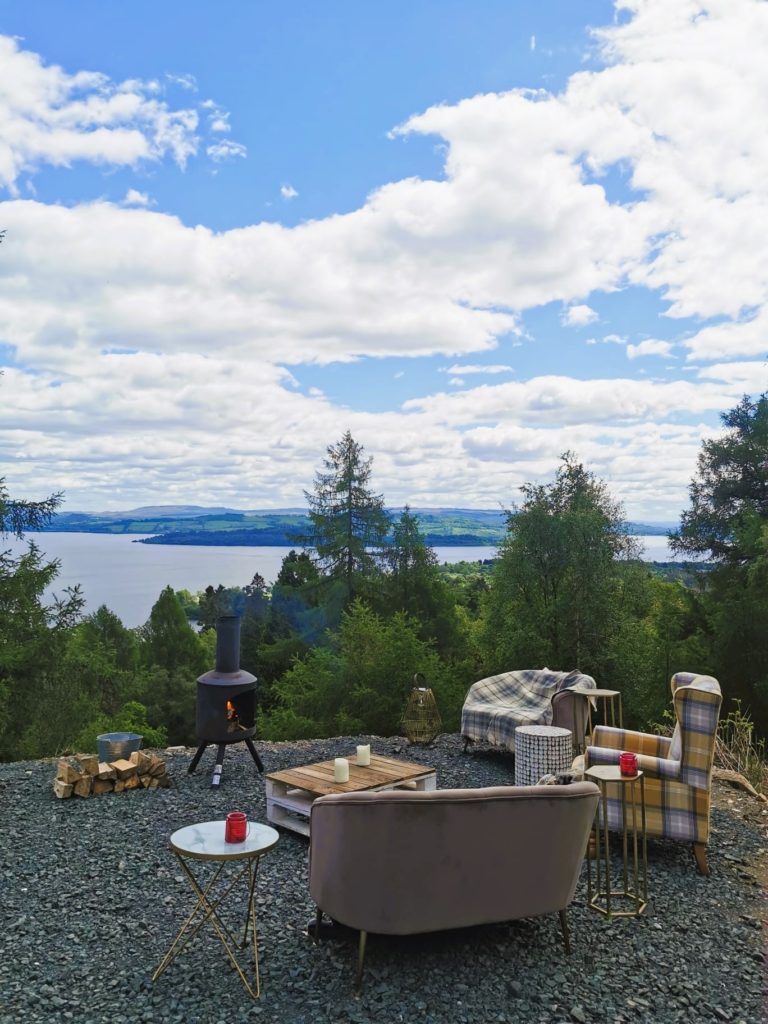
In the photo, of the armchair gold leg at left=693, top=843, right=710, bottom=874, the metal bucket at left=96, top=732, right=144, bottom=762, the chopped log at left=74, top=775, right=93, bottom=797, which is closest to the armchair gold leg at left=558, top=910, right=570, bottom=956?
the armchair gold leg at left=693, top=843, right=710, bottom=874

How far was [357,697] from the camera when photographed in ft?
36.8

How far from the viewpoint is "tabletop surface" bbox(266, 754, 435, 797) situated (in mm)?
4676

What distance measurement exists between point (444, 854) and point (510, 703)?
4.56 m

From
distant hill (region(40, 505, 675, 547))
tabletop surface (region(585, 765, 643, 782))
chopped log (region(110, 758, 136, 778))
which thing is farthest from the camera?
distant hill (region(40, 505, 675, 547))

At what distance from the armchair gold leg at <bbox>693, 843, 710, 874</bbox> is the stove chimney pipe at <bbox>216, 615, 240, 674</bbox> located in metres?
3.65

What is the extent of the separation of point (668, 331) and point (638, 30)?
4.64 meters

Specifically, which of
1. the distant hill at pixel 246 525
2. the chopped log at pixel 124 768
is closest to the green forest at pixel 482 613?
the distant hill at pixel 246 525

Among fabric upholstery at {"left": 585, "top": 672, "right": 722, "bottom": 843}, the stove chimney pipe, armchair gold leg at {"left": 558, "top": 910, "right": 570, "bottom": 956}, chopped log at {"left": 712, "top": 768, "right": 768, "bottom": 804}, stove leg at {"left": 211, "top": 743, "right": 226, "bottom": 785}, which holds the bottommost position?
chopped log at {"left": 712, "top": 768, "right": 768, "bottom": 804}

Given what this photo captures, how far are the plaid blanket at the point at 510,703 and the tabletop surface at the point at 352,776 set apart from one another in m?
1.63

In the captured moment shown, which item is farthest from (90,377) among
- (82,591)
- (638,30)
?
(638,30)

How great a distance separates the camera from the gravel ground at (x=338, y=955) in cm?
266

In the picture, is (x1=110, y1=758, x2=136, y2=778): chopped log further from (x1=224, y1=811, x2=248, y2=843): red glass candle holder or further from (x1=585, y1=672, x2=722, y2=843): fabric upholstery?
(x1=585, y1=672, x2=722, y2=843): fabric upholstery

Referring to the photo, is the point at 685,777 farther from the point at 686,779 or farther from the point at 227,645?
the point at 227,645

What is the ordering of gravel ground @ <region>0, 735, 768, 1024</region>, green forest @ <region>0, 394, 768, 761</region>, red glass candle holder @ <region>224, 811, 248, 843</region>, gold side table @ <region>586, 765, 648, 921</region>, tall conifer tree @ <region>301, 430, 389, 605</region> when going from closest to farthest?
gravel ground @ <region>0, 735, 768, 1024</region> → red glass candle holder @ <region>224, 811, 248, 843</region> → gold side table @ <region>586, 765, 648, 921</region> → green forest @ <region>0, 394, 768, 761</region> → tall conifer tree @ <region>301, 430, 389, 605</region>
